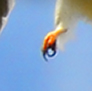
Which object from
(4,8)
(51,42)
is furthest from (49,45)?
(4,8)

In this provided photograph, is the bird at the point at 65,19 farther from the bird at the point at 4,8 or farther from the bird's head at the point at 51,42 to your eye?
the bird at the point at 4,8

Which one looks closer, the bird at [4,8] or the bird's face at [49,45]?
the bird at [4,8]

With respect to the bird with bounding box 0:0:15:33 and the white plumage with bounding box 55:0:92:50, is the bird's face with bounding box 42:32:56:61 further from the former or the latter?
the bird with bounding box 0:0:15:33

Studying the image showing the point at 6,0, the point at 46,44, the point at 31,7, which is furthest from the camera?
the point at 31,7

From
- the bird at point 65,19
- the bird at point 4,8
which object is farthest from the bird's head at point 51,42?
the bird at point 4,8

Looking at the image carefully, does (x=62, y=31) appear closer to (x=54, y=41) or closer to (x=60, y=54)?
(x=54, y=41)

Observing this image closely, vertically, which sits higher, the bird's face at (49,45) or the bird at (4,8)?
the bird at (4,8)

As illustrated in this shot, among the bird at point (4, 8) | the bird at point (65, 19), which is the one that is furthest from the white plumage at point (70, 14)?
the bird at point (4, 8)

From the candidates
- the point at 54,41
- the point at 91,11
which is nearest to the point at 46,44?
the point at 54,41
